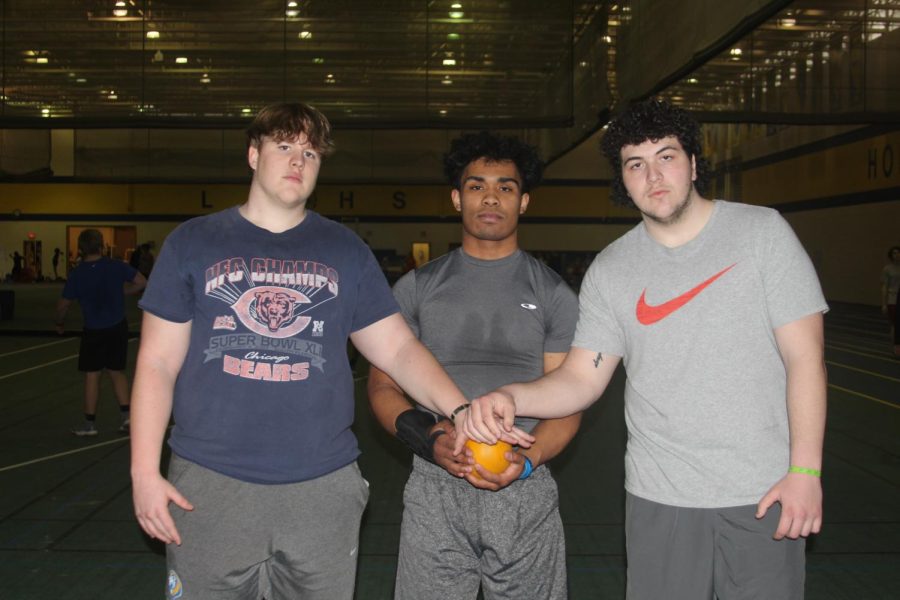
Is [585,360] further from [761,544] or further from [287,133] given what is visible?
[287,133]

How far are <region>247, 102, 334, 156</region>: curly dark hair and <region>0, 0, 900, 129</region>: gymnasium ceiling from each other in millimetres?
13101

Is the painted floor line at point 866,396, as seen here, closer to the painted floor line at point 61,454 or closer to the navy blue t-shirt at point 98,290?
the painted floor line at point 61,454

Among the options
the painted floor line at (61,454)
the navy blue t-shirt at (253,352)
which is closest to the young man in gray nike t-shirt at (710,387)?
the navy blue t-shirt at (253,352)

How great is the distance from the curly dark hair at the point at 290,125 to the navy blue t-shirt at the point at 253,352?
30cm

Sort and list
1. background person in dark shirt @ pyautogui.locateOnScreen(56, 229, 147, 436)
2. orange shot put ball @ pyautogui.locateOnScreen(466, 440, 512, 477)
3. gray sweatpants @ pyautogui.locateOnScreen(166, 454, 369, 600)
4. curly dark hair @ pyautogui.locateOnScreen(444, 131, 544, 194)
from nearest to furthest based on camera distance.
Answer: gray sweatpants @ pyautogui.locateOnScreen(166, 454, 369, 600) < orange shot put ball @ pyautogui.locateOnScreen(466, 440, 512, 477) < curly dark hair @ pyautogui.locateOnScreen(444, 131, 544, 194) < background person in dark shirt @ pyautogui.locateOnScreen(56, 229, 147, 436)

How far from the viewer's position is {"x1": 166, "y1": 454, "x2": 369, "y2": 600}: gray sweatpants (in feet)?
8.04

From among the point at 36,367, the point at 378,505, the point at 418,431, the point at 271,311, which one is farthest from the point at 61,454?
the point at 36,367

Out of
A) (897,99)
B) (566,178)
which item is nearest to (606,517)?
(897,99)

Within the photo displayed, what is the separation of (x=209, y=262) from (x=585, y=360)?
128 cm

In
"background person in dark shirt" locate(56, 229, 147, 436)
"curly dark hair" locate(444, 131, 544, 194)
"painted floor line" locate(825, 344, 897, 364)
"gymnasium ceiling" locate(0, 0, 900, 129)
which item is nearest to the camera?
"curly dark hair" locate(444, 131, 544, 194)

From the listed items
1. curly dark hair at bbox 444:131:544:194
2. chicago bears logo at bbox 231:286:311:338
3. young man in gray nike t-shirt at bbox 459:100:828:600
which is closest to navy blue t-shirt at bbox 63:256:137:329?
curly dark hair at bbox 444:131:544:194

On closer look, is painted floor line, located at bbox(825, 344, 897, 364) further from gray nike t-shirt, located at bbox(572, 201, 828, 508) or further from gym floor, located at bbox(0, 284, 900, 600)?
gray nike t-shirt, located at bbox(572, 201, 828, 508)

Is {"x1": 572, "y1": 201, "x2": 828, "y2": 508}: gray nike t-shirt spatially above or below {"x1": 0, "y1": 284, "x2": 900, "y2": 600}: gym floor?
above

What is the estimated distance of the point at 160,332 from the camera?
2.48 m
